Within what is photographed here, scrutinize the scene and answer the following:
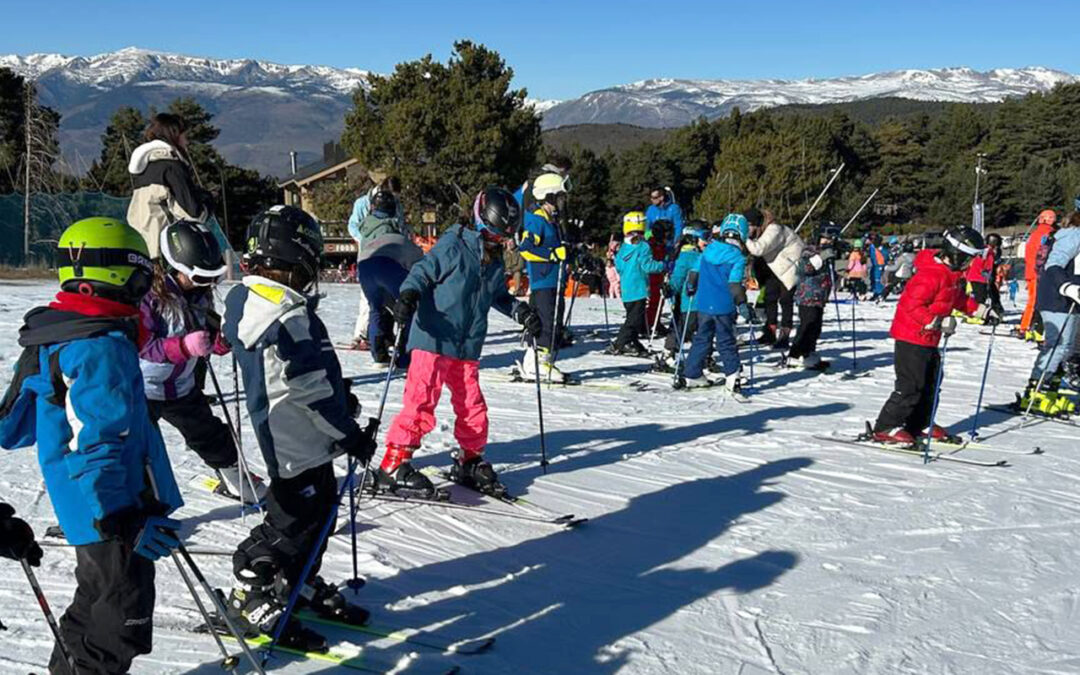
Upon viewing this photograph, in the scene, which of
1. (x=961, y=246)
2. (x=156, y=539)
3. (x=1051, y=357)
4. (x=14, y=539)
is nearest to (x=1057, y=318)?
(x=1051, y=357)

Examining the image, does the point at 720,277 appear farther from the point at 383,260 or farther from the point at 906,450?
the point at 383,260

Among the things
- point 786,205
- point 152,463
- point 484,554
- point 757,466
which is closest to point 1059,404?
point 757,466

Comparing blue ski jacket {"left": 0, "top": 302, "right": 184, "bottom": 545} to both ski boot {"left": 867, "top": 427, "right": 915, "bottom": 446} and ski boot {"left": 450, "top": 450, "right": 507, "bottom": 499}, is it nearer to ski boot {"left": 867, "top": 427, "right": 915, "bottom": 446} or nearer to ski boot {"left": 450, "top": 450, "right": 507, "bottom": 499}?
ski boot {"left": 450, "top": 450, "right": 507, "bottom": 499}

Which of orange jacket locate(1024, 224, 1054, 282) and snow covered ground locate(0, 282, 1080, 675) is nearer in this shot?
snow covered ground locate(0, 282, 1080, 675)

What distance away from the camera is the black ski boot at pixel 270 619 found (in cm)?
343

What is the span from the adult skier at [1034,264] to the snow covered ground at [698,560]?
5995 mm

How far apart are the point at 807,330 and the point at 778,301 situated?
1.82 meters

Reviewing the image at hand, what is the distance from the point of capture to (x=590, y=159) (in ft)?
190

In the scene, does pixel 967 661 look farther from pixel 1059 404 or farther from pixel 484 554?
pixel 1059 404

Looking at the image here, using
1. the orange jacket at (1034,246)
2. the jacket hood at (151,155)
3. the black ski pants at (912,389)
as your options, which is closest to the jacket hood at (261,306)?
the jacket hood at (151,155)

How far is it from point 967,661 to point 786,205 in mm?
55004

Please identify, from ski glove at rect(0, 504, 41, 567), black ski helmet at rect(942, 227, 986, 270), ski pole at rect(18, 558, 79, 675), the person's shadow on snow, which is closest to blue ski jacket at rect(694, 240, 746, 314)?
black ski helmet at rect(942, 227, 986, 270)

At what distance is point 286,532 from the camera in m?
3.49

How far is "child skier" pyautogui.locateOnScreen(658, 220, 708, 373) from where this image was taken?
10828 millimetres
